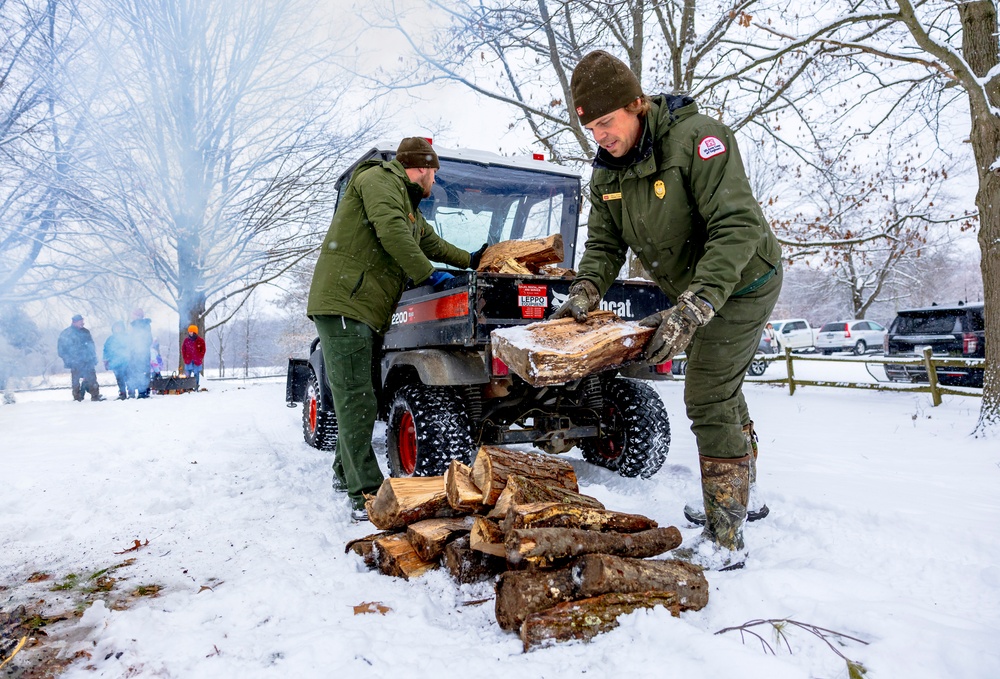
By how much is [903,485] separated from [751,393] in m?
8.72

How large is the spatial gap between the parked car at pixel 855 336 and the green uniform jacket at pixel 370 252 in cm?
2611

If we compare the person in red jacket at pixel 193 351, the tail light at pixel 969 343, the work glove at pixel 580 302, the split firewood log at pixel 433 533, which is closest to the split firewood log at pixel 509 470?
the split firewood log at pixel 433 533

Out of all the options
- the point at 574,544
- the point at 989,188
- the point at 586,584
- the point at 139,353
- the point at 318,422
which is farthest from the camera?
the point at 139,353

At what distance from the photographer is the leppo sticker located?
138 inches

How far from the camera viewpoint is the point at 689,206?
2545 mm

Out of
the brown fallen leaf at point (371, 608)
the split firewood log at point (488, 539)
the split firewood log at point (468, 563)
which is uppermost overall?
the split firewood log at point (488, 539)

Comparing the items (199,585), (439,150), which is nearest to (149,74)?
(439,150)

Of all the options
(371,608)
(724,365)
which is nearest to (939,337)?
(724,365)

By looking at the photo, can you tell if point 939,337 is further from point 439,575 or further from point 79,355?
point 79,355

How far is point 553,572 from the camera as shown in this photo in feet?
6.60

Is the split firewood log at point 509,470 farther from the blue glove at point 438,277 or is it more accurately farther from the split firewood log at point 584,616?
the blue glove at point 438,277

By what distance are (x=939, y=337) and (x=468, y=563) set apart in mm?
11785

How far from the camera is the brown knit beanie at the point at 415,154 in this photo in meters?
3.82

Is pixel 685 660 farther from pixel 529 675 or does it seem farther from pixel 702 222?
pixel 702 222
